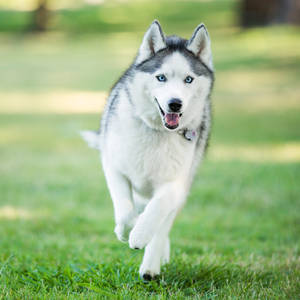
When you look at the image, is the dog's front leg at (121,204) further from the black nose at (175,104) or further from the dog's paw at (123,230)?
the black nose at (175,104)

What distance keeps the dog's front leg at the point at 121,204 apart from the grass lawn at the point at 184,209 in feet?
1.13

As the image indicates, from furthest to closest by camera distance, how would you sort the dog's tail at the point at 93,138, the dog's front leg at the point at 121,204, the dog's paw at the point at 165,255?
1. the dog's tail at the point at 93,138
2. the dog's paw at the point at 165,255
3. the dog's front leg at the point at 121,204

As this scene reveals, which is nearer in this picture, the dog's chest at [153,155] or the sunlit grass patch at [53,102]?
the dog's chest at [153,155]

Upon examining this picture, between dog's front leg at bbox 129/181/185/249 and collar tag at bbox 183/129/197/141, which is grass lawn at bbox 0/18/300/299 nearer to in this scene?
dog's front leg at bbox 129/181/185/249

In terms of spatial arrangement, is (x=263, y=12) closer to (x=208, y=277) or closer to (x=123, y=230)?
(x=208, y=277)

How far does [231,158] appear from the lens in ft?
34.7

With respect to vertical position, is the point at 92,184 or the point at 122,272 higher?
the point at 122,272

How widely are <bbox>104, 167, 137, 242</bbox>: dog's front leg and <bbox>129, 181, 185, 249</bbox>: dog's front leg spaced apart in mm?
139

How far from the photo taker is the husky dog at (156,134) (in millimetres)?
4082

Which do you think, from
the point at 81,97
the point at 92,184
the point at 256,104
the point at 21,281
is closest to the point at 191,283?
the point at 21,281

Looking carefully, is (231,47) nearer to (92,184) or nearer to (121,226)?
(92,184)

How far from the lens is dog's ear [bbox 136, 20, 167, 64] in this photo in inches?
166

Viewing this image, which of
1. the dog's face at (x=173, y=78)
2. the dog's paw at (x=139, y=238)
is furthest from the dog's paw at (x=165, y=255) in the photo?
the dog's face at (x=173, y=78)

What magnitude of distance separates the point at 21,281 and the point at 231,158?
6883 mm
